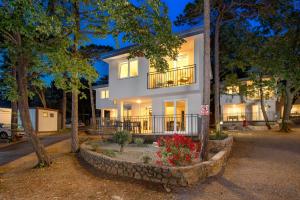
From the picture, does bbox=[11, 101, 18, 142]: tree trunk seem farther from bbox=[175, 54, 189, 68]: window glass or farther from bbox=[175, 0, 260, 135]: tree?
bbox=[175, 0, 260, 135]: tree

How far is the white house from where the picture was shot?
1602 cm

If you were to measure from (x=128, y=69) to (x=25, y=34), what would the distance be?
416 inches

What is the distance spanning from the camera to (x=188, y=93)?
54.2 ft

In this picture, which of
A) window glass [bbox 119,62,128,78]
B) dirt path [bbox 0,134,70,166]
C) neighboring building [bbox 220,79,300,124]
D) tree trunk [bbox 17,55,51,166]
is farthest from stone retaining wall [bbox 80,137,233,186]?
neighboring building [bbox 220,79,300,124]

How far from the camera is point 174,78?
57.2ft

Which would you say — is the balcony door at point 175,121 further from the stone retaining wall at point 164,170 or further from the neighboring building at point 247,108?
the neighboring building at point 247,108

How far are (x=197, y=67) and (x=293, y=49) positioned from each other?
30.7ft

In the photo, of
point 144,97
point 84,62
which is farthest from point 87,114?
point 84,62

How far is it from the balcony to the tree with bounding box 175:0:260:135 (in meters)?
1.66

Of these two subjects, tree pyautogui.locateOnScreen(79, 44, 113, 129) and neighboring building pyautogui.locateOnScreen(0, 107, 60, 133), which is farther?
neighboring building pyautogui.locateOnScreen(0, 107, 60, 133)

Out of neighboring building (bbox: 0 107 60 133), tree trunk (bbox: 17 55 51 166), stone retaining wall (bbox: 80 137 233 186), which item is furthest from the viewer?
neighboring building (bbox: 0 107 60 133)

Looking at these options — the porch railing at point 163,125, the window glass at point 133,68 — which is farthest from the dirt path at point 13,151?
the window glass at point 133,68

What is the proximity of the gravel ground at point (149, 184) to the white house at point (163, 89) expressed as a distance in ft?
18.4

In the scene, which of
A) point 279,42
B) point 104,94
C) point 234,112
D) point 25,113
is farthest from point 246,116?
point 25,113
